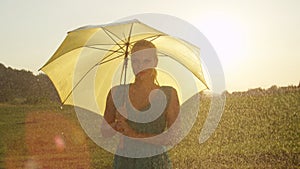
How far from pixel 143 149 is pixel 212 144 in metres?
10.4

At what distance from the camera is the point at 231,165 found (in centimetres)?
1153

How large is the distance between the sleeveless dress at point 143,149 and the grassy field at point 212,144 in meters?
6.72

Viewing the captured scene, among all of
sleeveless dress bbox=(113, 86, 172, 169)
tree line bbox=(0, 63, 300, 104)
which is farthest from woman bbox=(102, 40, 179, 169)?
tree line bbox=(0, 63, 300, 104)

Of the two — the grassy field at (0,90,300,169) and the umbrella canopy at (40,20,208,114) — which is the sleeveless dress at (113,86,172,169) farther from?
the grassy field at (0,90,300,169)

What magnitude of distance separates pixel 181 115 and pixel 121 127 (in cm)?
49

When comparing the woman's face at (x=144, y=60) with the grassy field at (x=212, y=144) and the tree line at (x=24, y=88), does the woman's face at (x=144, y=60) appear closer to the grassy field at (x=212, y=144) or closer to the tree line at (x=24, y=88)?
the grassy field at (x=212, y=144)

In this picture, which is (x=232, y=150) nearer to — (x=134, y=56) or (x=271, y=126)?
(x=271, y=126)

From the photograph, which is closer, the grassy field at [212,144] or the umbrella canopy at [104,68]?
the umbrella canopy at [104,68]

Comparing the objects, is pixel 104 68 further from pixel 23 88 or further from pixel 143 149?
pixel 23 88

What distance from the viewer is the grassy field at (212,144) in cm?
1228

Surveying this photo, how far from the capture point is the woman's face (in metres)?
4.61

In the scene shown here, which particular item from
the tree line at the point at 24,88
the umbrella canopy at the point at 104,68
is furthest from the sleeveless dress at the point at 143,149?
the tree line at the point at 24,88

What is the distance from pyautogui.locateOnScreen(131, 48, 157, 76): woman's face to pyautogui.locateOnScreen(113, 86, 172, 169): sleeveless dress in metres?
0.22

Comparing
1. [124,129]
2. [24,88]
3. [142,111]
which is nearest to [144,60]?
[142,111]
